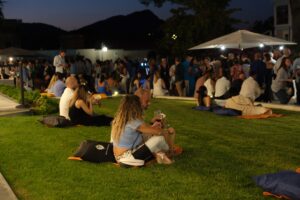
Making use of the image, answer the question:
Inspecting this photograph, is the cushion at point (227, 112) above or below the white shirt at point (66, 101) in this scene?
below

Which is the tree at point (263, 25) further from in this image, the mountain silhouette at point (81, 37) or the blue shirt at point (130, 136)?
the blue shirt at point (130, 136)

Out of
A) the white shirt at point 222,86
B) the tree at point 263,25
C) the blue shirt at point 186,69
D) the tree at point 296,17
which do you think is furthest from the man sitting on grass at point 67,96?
the tree at point 263,25

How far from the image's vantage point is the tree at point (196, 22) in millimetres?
45812

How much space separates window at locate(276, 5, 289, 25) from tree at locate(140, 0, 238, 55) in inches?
596

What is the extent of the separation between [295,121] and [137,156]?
625 centimetres

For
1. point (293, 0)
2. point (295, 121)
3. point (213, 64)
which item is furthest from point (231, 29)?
point (295, 121)

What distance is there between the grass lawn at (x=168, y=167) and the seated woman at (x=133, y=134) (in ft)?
0.87

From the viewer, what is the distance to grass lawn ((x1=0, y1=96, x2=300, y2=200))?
6.67 m

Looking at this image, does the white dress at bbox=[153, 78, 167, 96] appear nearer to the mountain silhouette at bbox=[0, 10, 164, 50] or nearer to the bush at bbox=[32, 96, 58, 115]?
the bush at bbox=[32, 96, 58, 115]

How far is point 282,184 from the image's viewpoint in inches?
Answer: 245

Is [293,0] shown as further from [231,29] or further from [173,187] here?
[231,29]

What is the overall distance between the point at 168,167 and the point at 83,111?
443cm

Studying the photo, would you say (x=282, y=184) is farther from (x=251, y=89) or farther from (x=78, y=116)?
(x=251, y=89)

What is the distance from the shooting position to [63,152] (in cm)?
933
